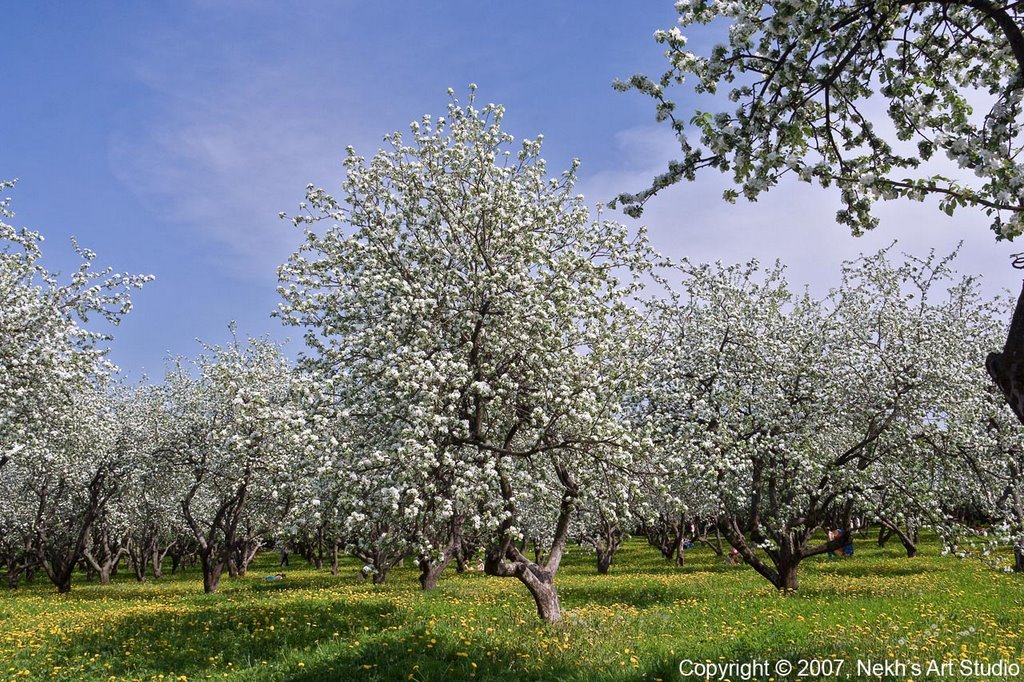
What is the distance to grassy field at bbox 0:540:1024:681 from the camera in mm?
12258

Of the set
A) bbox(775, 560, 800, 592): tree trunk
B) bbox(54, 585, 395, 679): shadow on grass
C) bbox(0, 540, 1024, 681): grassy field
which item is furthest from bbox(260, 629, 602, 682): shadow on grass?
bbox(775, 560, 800, 592): tree trunk

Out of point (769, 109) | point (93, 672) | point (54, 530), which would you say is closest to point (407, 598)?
point (93, 672)

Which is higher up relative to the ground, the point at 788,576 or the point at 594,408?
the point at 594,408

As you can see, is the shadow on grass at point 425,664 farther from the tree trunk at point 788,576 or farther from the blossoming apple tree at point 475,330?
the tree trunk at point 788,576

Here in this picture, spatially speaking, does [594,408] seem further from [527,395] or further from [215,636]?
[215,636]

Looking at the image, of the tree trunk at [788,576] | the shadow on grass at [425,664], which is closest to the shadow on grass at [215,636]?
the shadow on grass at [425,664]

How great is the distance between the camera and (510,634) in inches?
583

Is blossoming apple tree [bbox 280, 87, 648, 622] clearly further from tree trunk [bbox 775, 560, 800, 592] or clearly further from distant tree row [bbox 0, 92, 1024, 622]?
tree trunk [bbox 775, 560, 800, 592]

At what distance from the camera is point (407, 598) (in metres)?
22.6

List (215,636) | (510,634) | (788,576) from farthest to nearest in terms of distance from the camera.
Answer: (788,576) < (215,636) < (510,634)

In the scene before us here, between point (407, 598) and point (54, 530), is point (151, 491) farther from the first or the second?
point (407, 598)

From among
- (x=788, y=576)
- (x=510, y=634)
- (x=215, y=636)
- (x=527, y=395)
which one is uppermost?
(x=527, y=395)

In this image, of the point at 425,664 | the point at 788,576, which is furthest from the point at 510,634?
the point at 788,576

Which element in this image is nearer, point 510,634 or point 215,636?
point 510,634
